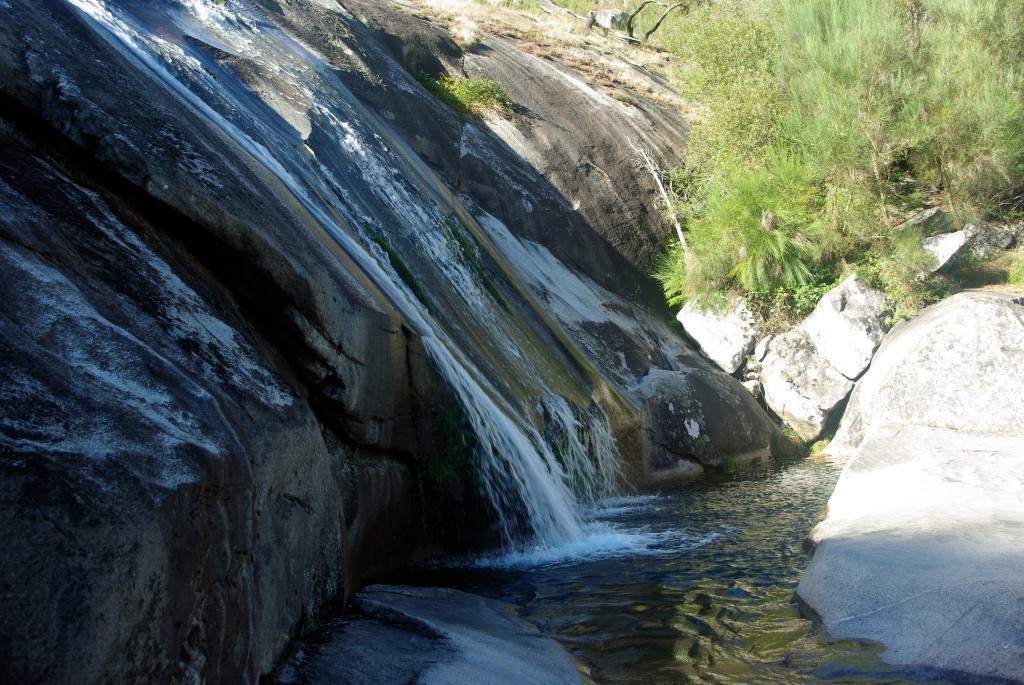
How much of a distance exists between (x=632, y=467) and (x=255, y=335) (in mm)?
6761

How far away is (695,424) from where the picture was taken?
1220 cm

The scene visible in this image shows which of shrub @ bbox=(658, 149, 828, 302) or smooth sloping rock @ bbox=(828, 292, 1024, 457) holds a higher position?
shrub @ bbox=(658, 149, 828, 302)

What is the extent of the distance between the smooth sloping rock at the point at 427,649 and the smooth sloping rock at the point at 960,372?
7895 millimetres

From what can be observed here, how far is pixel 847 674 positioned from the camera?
4.26m

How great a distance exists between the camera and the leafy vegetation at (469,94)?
53.7 ft

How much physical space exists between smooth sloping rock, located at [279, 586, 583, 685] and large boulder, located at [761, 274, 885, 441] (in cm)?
983

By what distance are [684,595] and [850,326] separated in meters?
9.07

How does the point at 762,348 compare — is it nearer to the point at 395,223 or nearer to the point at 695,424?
the point at 695,424

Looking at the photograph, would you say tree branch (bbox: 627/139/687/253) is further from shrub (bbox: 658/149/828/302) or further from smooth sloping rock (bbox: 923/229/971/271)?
smooth sloping rock (bbox: 923/229/971/271)

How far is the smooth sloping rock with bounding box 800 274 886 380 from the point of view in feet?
45.2

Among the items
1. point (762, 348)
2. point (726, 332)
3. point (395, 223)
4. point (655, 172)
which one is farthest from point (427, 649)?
point (655, 172)

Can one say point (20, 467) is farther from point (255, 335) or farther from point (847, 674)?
point (847, 674)

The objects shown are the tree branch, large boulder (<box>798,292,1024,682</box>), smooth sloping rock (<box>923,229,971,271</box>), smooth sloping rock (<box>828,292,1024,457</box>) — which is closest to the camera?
large boulder (<box>798,292,1024,682</box>)

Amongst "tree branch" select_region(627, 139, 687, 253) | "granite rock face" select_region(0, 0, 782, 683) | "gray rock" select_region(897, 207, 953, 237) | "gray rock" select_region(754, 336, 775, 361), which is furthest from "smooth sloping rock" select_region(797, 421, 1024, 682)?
"tree branch" select_region(627, 139, 687, 253)
